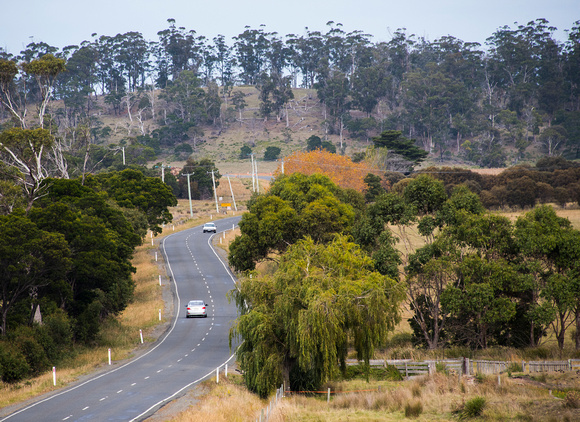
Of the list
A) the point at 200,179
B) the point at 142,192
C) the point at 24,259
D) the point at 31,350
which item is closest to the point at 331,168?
the point at 142,192

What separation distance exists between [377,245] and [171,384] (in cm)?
1553


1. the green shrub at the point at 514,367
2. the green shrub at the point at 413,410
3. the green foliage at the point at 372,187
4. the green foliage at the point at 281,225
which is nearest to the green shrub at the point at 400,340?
the green foliage at the point at 281,225

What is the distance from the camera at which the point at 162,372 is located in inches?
1147

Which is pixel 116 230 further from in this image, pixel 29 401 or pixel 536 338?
pixel 536 338

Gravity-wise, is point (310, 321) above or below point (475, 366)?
above

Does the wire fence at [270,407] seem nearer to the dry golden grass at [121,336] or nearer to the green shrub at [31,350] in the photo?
the dry golden grass at [121,336]

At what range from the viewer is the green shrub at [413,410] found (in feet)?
66.2

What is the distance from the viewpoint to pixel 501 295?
2970 cm

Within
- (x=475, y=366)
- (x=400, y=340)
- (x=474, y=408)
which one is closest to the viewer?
(x=474, y=408)

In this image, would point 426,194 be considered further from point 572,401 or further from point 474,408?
point 572,401

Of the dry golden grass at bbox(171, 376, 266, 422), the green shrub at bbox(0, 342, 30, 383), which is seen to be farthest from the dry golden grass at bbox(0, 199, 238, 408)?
the dry golden grass at bbox(171, 376, 266, 422)

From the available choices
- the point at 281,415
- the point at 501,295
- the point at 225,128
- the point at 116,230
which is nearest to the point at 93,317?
the point at 116,230

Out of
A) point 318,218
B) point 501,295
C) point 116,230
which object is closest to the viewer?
point 501,295

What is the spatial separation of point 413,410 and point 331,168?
69.8 metres
